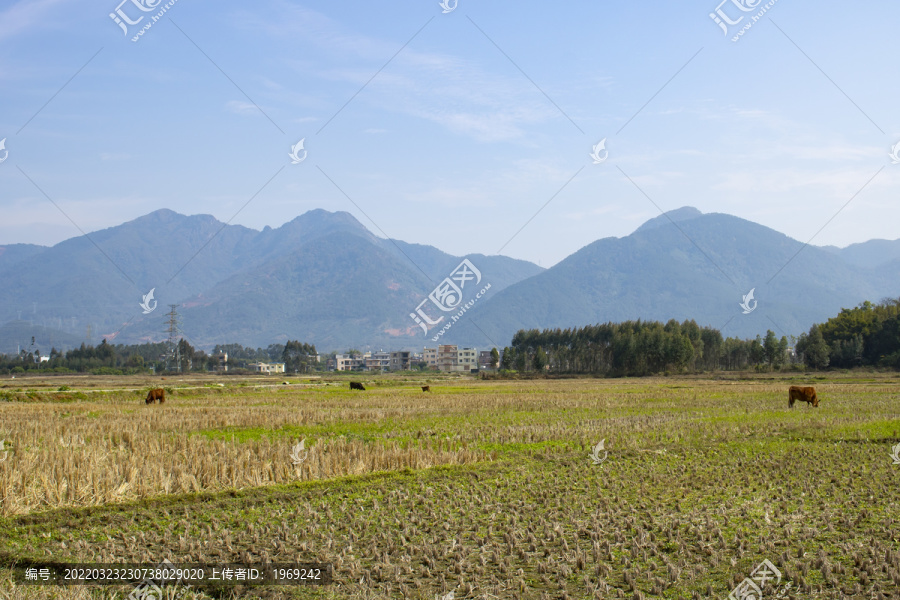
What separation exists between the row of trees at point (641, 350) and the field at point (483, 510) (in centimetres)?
7698

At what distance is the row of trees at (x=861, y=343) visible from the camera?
261ft

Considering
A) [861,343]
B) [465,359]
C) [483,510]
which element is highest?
[861,343]

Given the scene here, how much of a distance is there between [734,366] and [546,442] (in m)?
109

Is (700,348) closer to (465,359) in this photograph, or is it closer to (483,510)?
(465,359)

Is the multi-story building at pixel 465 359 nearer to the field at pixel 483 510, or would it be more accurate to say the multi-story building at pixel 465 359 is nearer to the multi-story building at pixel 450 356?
the multi-story building at pixel 450 356

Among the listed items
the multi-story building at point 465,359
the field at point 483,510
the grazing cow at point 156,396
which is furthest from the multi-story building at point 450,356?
the field at point 483,510

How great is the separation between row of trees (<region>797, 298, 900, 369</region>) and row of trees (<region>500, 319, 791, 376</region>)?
24.7 ft

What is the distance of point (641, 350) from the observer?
3777 inches

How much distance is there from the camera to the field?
7.55 metres

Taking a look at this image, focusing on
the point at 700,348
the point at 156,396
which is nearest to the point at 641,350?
the point at 700,348

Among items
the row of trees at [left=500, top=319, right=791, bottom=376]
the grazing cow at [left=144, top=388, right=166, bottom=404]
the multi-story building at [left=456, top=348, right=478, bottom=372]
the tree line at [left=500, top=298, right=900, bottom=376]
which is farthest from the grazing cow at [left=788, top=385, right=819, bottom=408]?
the multi-story building at [left=456, top=348, right=478, bottom=372]

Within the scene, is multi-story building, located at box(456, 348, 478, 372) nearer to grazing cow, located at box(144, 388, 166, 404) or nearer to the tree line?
the tree line

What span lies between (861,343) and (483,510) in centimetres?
8716

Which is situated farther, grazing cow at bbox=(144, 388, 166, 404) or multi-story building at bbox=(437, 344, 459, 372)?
multi-story building at bbox=(437, 344, 459, 372)
